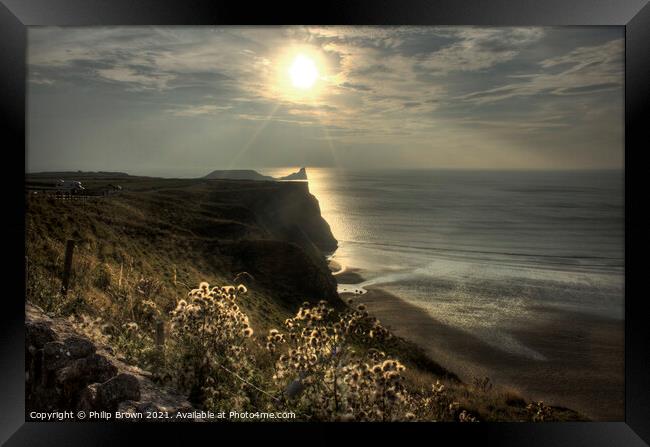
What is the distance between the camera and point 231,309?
4.39 m

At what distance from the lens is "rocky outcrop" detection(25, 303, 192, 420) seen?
4.18 metres

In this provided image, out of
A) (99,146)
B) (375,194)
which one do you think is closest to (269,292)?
(375,194)

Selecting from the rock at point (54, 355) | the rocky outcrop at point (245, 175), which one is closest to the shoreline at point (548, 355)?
the rocky outcrop at point (245, 175)

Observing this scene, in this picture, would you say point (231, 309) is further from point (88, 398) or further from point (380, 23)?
point (380, 23)

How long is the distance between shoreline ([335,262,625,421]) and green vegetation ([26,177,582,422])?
0.64 feet

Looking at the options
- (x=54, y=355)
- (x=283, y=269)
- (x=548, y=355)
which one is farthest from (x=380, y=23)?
(x=54, y=355)

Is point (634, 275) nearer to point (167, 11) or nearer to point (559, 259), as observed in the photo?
point (559, 259)

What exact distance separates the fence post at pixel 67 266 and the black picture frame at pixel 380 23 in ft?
1.34

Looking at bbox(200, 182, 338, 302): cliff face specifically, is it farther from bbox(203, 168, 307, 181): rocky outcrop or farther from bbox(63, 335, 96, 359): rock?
bbox(63, 335, 96, 359): rock

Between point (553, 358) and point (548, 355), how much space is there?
0.19 feet

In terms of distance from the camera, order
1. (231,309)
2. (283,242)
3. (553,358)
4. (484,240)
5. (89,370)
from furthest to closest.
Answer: (283,242), (484,240), (553,358), (231,309), (89,370)

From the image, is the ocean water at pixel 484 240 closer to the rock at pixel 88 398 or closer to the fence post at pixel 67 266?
the fence post at pixel 67 266

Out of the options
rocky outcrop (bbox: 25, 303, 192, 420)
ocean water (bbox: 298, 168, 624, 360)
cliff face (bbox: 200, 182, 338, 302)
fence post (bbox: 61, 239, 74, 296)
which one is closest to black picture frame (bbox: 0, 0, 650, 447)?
rocky outcrop (bbox: 25, 303, 192, 420)

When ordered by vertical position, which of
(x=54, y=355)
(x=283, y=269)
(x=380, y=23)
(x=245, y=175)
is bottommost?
(x=54, y=355)
